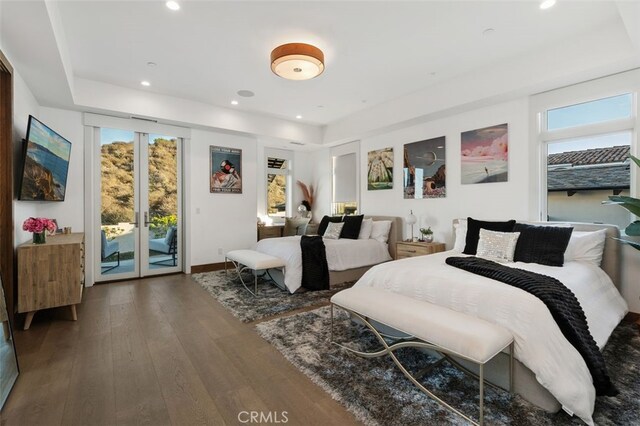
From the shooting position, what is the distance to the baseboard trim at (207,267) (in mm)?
5203

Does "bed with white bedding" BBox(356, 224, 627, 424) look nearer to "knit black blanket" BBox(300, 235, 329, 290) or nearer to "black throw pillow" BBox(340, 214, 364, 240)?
"knit black blanket" BBox(300, 235, 329, 290)

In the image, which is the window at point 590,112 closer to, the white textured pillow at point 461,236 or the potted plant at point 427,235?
the white textured pillow at point 461,236

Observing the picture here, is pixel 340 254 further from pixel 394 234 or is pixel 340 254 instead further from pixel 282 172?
pixel 282 172

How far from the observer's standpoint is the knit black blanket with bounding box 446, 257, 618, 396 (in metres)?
1.72

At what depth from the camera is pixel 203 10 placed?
8.48 ft

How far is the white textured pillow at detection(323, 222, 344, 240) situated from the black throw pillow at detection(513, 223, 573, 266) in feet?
8.87

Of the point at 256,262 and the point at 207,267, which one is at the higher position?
the point at 256,262

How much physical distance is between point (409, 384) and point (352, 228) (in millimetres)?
3321

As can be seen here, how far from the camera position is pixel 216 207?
5473mm

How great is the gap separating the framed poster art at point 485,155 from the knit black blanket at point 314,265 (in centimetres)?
234

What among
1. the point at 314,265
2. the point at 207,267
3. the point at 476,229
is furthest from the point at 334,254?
the point at 207,267

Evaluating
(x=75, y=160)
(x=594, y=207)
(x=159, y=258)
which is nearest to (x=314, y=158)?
(x=159, y=258)

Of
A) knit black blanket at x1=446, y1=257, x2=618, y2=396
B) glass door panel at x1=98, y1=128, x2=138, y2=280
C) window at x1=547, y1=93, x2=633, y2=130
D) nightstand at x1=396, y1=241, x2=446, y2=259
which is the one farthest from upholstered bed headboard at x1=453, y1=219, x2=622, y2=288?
glass door panel at x1=98, y1=128, x2=138, y2=280
